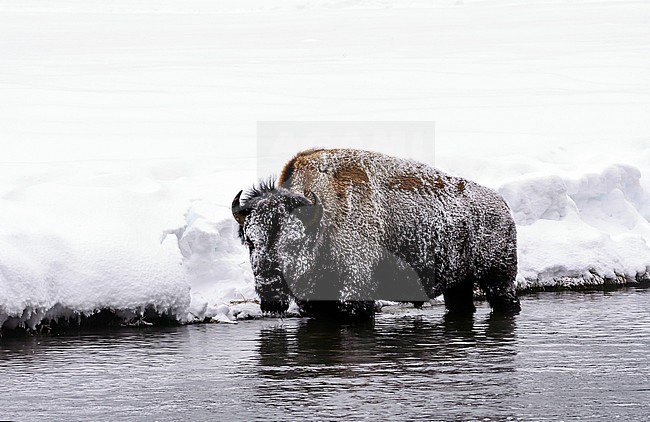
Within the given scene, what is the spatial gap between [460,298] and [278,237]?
309 cm

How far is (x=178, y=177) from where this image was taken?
1636 cm

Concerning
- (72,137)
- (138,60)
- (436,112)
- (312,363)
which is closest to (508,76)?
(436,112)

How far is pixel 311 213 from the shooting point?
1059 centimetres

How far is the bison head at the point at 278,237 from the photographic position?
1015cm

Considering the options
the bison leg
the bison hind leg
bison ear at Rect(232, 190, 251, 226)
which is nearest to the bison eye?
bison ear at Rect(232, 190, 251, 226)

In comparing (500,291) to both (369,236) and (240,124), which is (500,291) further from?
(240,124)

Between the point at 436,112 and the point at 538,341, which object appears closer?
the point at 538,341

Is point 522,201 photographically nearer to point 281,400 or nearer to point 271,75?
point 281,400

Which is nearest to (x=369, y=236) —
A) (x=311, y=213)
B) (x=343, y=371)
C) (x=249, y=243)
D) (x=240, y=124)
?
(x=311, y=213)

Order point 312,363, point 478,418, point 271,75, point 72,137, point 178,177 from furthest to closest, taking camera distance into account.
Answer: point 271,75 < point 72,137 < point 178,177 < point 312,363 < point 478,418

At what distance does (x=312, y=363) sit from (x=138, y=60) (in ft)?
83.6

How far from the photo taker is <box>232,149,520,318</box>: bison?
1041 cm

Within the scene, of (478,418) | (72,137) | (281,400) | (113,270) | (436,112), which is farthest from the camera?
(436,112)

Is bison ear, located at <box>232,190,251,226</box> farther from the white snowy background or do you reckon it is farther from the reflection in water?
the reflection in water
